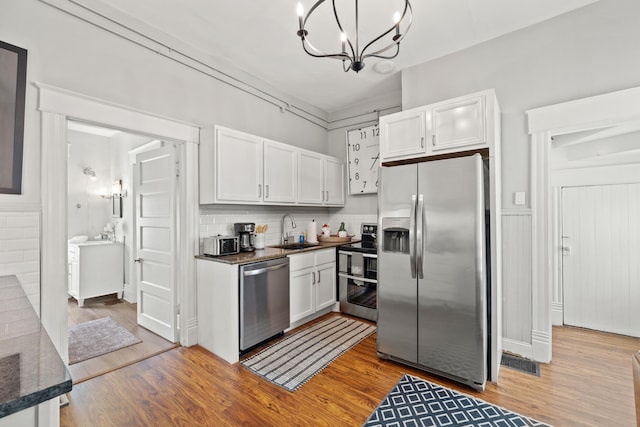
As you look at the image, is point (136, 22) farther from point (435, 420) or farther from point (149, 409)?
point (435, 420)

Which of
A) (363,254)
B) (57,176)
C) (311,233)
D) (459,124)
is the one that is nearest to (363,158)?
(311,233)

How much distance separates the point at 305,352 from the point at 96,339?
2.25 metres

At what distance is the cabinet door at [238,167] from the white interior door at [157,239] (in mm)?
526

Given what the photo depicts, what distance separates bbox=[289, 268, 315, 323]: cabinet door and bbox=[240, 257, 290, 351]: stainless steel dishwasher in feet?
0.35

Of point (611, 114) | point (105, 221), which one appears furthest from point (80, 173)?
point (611, 114)

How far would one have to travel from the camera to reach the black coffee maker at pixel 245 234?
3.32 meters

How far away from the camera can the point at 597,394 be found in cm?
213

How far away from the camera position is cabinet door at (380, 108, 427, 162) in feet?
9.06

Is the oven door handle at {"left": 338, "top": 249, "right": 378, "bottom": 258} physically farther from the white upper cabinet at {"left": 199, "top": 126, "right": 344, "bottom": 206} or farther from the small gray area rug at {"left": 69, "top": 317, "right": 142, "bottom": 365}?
the small gray area rug at {"left": 69, "top": 317, "right": 142, "bottom": 365}

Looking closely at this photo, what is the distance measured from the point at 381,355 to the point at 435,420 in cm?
81

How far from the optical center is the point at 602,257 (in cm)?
319

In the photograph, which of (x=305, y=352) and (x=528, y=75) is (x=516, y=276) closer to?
(x=528, y=75)

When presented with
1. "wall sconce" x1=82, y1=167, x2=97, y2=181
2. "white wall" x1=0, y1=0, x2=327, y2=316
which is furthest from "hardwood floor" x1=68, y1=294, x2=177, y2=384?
"wall sconce" x1=82, y1=167, x2=97, y2=181

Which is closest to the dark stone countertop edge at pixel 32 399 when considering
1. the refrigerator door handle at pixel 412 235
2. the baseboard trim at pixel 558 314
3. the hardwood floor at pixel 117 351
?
the hardwood floor at pixel 117 351
